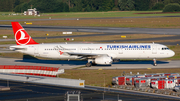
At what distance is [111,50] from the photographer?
186 feet

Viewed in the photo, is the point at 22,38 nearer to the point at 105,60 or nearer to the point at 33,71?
the point at 33,71

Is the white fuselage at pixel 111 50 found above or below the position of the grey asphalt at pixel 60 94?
above

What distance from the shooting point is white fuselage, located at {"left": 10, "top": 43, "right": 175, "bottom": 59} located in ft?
185

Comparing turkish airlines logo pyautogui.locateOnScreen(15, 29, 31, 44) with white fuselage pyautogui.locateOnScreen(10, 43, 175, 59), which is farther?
turkish airlines logo pyautogui.locateOnScreen(15, 29, 31, 44)

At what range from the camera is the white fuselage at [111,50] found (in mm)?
56406

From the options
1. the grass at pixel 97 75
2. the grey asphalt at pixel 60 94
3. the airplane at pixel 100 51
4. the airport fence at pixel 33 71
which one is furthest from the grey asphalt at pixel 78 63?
the grey asphalt at pixel 60 94

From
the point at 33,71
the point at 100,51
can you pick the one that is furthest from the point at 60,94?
the point at 100,51

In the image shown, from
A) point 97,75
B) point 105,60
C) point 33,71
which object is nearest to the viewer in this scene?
point 97,75

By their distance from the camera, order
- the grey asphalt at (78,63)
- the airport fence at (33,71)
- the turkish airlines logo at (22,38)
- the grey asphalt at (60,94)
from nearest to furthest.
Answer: the grey asphalt at (60,94), the airport fence at (33,71), the grey asphalt at (78,63), the turkish airlines logo at (22,38)

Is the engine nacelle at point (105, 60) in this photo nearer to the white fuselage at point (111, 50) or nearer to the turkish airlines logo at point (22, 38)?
the white fuselage at point (111, 50)

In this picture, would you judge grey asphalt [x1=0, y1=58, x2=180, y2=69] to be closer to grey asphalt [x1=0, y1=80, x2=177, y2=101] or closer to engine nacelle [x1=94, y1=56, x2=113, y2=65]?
engine nacelle [x1=94, y1=56, x2=113, y2=65]

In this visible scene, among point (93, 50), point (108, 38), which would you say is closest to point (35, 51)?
point (93, 50)

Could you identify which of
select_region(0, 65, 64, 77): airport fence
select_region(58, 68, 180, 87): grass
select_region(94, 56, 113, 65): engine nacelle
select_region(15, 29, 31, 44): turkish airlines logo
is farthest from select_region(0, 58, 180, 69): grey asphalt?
select_region(0, 65, 64, 77): airport fence

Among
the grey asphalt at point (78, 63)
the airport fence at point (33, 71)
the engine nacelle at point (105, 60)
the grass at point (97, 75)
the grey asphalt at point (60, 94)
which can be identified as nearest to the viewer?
the grey asphalt at point (60, 94)
